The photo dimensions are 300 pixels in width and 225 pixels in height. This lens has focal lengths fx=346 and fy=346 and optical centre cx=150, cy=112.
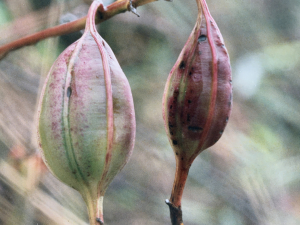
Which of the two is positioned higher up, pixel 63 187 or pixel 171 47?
pixel 171 47

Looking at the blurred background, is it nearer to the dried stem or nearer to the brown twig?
the brown twig

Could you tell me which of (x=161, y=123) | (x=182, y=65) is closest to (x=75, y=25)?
(x=182, y=65)

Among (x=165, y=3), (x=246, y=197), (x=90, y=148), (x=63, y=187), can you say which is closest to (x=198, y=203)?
(x=246, y=197)

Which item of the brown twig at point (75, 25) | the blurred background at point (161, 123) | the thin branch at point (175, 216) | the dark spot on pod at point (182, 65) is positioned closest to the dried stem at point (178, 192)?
the thin branch at point (175, 216)

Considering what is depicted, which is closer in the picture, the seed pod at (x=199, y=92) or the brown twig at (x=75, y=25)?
the seed pod at (x=199, y=92)

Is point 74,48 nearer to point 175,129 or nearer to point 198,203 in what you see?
point 175,129

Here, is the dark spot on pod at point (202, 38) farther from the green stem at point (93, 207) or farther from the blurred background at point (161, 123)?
the blurred background at point (161, 123)
